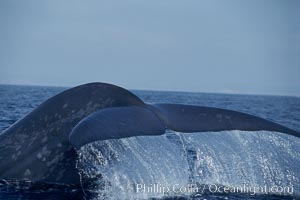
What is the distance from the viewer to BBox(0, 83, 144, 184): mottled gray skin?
4301 mm

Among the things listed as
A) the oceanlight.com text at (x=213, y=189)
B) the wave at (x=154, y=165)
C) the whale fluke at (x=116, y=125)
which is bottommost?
the oceanlight.com text at (x=213, y=189)

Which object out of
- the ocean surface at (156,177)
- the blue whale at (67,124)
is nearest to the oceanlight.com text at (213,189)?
the ocean surface at (156,177)

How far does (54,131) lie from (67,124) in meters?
0.16

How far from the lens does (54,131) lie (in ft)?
14.2

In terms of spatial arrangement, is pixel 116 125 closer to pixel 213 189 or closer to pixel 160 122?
pixel 160 122

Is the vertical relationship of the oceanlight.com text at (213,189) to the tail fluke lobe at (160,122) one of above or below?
below

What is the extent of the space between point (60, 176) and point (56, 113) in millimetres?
703

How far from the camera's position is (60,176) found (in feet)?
14.6

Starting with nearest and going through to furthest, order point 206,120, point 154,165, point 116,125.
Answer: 1. point 116,125
2. point 206,120
3. point 154,165

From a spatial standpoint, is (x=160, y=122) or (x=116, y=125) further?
(x=160, y=122)

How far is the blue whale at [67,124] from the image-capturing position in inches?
165

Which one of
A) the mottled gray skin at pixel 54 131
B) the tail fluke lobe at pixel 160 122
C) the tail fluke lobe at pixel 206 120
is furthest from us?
the mottled gray skin at pixel 54 131

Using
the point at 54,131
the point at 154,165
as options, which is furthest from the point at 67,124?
the point at 154,165

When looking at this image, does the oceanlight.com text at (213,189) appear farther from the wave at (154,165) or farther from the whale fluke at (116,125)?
the whale fluke at (116,125)
